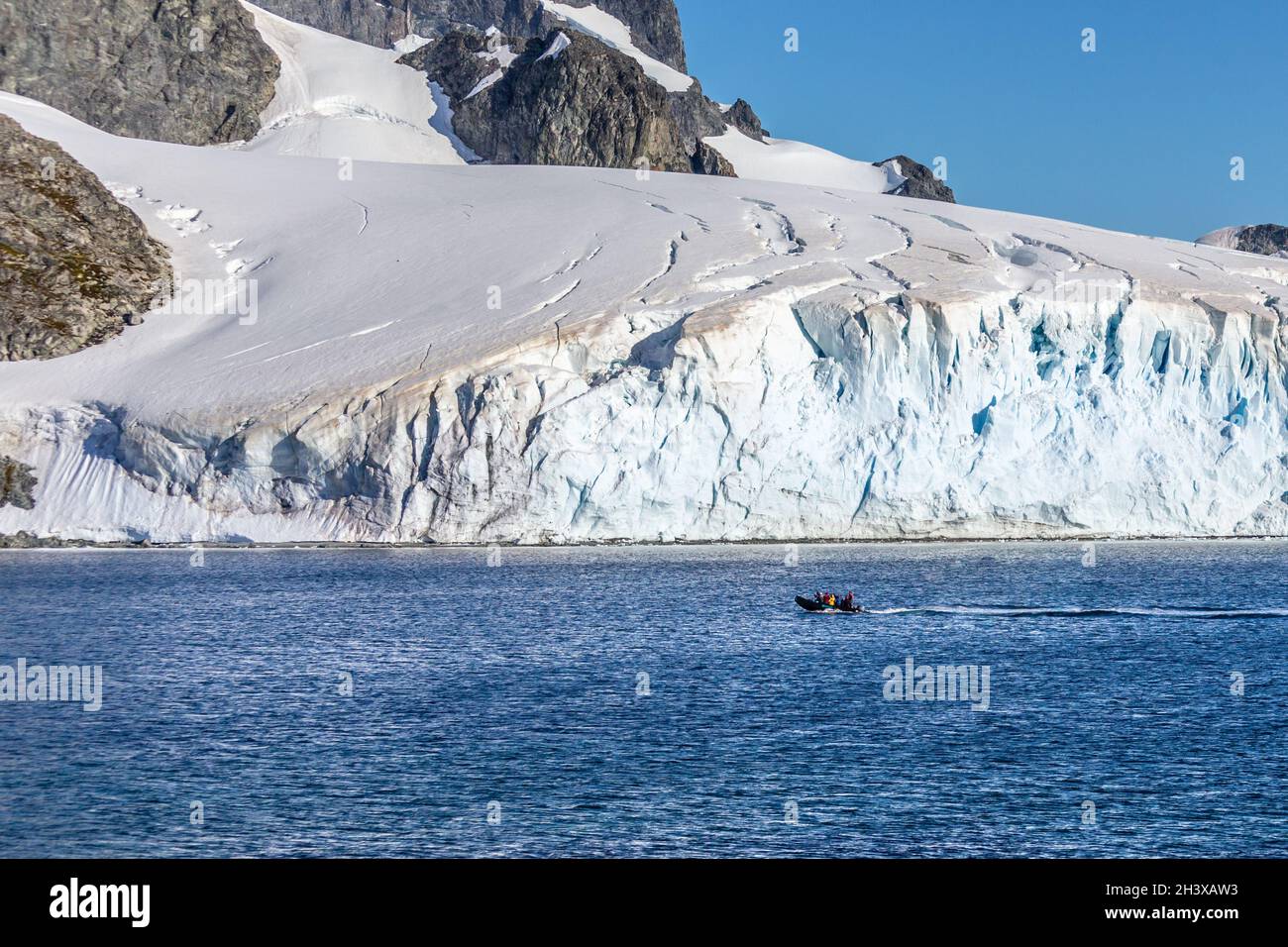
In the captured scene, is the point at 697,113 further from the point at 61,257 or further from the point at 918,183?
the point at 61,257

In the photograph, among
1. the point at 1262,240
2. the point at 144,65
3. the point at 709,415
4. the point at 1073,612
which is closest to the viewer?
the point at 1073,612

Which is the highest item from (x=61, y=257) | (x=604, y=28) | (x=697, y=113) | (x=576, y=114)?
(x=604, y=28)

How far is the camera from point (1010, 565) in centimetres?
3969

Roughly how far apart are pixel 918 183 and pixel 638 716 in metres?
88.0

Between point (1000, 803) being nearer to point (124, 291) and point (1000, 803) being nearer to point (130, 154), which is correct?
point (124, 291)

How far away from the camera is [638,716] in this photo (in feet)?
66.8

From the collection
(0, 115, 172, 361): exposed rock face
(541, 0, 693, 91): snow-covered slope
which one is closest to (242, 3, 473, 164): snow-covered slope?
(541, 0, 693, 91): snow-covered slope

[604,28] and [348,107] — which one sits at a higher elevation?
[604,28]

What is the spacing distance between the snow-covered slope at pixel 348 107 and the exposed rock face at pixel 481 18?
62.9 ft

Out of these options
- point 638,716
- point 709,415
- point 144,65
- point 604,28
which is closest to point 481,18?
point 604,28

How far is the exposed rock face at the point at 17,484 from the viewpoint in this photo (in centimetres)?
4319

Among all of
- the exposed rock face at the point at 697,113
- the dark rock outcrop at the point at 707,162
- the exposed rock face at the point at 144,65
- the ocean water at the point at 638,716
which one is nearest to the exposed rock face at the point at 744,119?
the exposed rock face at the point at 697,113

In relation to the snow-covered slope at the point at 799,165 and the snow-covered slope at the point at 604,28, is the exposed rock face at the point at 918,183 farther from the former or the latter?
the snow-covered slope at the point at 604,28

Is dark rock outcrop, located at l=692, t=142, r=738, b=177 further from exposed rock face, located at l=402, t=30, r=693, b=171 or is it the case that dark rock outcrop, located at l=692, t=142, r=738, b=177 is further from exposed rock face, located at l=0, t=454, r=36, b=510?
exposed rock face, located at l=0, t=454, r=36, b=510
